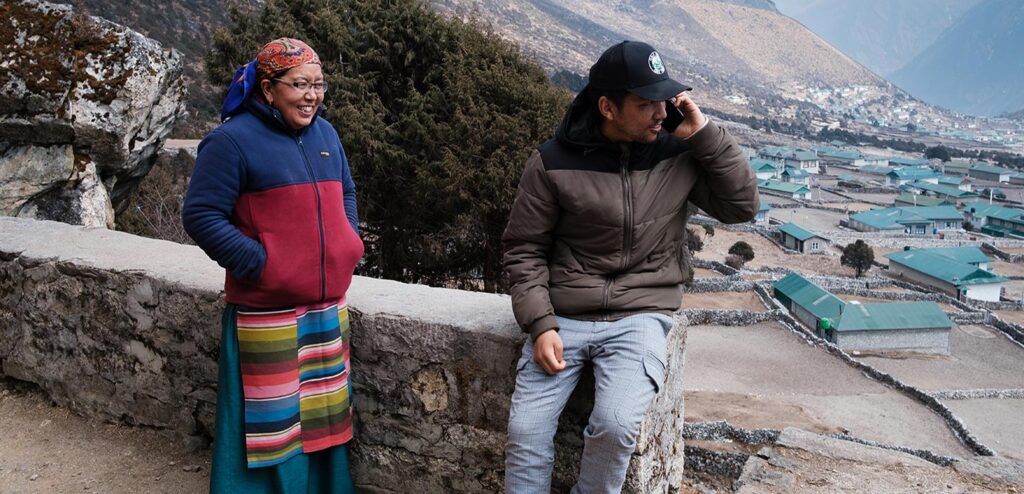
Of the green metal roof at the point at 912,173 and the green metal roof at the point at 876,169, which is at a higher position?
the green metal roof at the point at 912,173

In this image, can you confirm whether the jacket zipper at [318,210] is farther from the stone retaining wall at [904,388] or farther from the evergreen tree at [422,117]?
the stone retaining wall at [904,388]

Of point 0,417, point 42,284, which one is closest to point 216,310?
point 42,284

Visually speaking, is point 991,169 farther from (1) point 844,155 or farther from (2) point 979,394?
(2) point 979,394

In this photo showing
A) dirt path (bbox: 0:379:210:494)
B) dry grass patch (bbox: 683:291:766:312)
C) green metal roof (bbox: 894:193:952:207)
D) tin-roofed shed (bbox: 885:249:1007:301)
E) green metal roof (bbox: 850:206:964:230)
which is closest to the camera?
dirt path (bbox: 0:379:210:494)

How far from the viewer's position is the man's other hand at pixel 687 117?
2.43m

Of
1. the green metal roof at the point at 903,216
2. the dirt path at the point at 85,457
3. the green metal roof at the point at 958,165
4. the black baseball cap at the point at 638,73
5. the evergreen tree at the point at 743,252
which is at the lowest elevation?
the evergreen tree at the point at 743,252

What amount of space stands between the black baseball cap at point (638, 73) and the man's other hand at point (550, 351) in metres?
0.81

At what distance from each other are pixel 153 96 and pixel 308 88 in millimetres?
5922

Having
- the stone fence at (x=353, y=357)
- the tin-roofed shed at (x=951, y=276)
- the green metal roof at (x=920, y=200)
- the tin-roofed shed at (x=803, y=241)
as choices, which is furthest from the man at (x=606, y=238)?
the green metal roof at (x=920, y=200)

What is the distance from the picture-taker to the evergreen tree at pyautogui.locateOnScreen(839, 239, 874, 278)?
124ft

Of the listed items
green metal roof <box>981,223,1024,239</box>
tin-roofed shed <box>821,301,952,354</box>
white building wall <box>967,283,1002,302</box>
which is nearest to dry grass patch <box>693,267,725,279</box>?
tin-roofed shed <box>821,301,952,354</box>

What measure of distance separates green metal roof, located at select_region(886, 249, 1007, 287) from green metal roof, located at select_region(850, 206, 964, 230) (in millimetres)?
12953

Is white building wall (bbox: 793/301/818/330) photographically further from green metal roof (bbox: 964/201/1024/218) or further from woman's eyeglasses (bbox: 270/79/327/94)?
green metal roof (bbox: 964/201/1024/218)

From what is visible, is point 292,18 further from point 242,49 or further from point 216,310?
point 216,310
